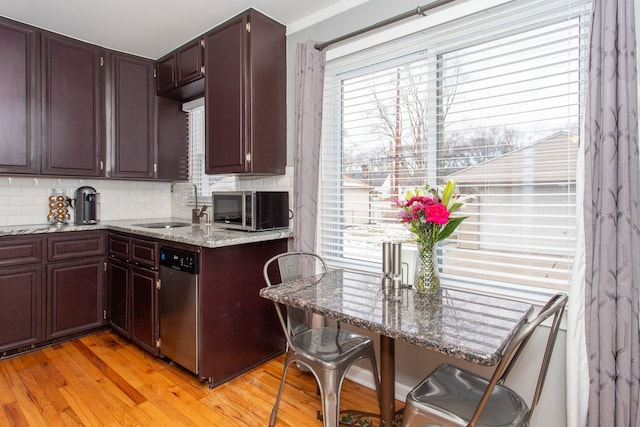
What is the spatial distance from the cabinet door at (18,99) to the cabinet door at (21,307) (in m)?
0.80

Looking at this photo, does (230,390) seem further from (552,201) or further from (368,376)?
(552,201)

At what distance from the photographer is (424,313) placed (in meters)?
1.39

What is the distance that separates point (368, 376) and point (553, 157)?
1.65 meters

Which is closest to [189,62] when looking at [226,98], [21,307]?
[226,98]

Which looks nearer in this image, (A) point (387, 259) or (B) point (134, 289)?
(A) point (387, 259)

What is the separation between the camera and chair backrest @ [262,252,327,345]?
74.7 inches

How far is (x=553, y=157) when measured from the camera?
1.64m

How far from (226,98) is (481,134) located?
176 centimetres

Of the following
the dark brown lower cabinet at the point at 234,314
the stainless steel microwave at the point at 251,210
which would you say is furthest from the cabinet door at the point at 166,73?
the dark brown lower cabinet at the point at 234,314

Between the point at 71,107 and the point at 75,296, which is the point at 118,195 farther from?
the point at 75,296

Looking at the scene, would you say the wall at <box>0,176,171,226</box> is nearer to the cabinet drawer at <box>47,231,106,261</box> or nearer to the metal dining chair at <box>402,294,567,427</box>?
the cabinet drawer at <box>47,231,106,261</box>

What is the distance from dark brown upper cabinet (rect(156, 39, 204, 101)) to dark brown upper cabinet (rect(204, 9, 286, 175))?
0.17 m

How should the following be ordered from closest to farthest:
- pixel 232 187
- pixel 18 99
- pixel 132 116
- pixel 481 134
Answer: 1. pixel 481 134
2. pixel 18 99
3. pixel 232 187
4. pixel 132 116

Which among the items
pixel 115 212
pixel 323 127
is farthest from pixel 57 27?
pixel 323 127
